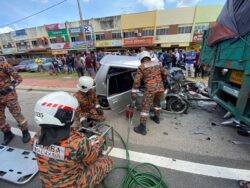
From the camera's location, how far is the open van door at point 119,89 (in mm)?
3445

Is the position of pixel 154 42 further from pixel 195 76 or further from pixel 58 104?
pixel 58 104

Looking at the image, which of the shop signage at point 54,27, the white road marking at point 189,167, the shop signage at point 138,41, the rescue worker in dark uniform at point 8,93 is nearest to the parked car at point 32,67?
the rescue worker in dark uniform at point 8,93

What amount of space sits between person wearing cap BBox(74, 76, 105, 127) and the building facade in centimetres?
1598

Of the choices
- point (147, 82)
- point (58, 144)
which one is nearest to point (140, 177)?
point (58, 144)

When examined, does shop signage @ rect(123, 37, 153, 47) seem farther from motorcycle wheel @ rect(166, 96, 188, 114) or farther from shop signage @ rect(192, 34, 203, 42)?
motorcycle wheel @ rect(166, 96, 188, 114)

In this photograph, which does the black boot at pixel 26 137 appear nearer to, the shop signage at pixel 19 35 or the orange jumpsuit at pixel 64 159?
the orange jumpsuit at pixel 64 159

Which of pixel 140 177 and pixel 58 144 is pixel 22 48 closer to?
pixel 58 144

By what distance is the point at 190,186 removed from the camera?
5.95 feet

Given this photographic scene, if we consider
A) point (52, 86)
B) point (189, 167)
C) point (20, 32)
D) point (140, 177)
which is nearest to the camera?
point (140, 177)

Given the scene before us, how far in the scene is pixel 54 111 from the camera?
1.13 m

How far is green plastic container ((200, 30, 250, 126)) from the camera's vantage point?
7.70ft

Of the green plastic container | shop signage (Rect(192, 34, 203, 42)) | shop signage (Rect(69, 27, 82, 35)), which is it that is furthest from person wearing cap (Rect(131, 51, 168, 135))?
shop signage (Rect(69, 27, 82, 35))

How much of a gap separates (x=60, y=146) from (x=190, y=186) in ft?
6.10

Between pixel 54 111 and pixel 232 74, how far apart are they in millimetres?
3785
